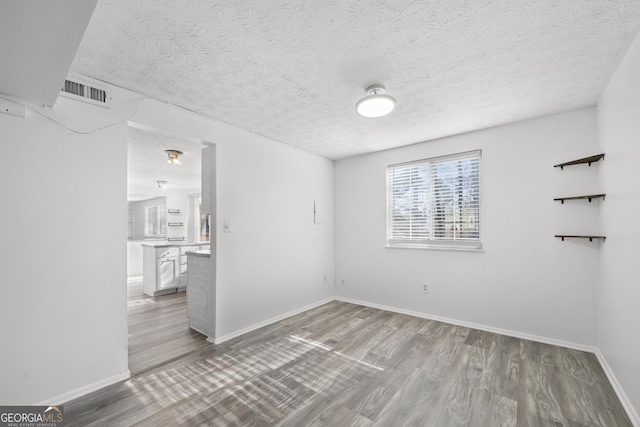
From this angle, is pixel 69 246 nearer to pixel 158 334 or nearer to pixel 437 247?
pixel 158 334

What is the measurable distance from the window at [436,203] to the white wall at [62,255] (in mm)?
3457

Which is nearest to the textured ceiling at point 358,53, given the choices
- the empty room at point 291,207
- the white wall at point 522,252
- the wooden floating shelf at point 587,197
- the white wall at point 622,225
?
the empty room at point 291,207

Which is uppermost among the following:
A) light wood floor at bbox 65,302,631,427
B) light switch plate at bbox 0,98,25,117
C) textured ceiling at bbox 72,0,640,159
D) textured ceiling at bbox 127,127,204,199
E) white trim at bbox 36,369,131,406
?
textured ceiling at bbox 72,0,640,159

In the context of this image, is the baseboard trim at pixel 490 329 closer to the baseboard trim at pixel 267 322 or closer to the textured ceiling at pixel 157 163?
the baseboard trim at pixel 267 322

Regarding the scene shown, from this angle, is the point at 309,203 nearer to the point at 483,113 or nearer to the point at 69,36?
the point at 483,113

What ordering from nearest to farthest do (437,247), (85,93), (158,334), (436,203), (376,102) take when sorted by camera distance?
1. (85,93)
2. (376,102)
3. (158,334)
4. (437,247)
5. (436,203)

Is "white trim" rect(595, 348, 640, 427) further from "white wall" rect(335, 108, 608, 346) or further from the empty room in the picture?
"white wall" rect(335, 108, 608, 346)

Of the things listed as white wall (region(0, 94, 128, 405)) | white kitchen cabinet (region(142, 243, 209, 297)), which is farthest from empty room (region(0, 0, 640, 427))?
white kitchen cabinet (region(142, 243, 209, 297))

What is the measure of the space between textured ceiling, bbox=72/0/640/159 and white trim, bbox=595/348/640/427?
2.42m

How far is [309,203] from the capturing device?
4355 mm

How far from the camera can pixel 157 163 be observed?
4805 mm

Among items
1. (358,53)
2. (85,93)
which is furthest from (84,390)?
(358,53)

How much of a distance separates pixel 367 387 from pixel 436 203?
260cm

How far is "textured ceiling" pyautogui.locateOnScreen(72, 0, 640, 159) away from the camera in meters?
1.50
